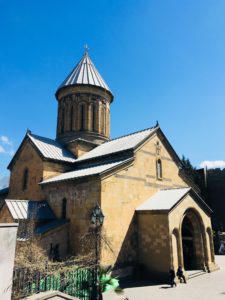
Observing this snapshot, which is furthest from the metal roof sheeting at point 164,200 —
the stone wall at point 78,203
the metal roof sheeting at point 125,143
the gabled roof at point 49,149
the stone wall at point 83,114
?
the stone wall at point 83,114

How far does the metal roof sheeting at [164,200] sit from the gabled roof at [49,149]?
649cm

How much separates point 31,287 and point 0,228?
2.59 m

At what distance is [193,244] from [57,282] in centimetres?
908

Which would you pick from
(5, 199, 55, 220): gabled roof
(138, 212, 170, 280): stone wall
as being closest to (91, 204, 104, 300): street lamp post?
(138, 212, 170, 280): stone wall

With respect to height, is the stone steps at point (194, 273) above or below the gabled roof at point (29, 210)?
below

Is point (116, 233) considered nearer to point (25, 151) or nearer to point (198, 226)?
point (198, 226)

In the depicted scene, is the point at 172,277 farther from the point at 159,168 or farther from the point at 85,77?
the point at 85,77

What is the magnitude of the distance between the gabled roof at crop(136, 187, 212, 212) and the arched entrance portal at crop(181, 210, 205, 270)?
1.11 metres

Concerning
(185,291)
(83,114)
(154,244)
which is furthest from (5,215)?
(83,114)

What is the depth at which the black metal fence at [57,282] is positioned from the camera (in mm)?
6309

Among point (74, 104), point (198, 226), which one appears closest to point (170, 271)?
point (198, 226)

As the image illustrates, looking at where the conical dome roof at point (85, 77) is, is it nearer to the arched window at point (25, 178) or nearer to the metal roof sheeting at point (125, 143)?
the metal roof sheeting at point (125, 143)

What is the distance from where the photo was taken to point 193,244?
1393 cm

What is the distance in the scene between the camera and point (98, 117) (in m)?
21.0
